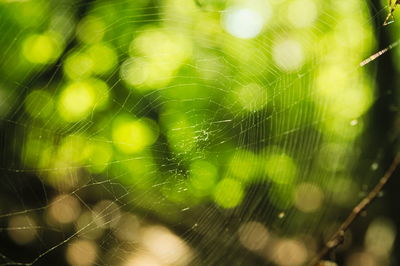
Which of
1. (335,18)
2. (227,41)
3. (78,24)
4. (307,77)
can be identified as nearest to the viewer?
(78,24)

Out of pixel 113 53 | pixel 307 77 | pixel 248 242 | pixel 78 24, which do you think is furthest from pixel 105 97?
pixel 307 77

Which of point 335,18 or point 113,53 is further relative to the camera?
point 335,18

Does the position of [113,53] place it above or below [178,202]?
above

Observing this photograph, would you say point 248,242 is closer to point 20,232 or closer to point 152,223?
point 152,223

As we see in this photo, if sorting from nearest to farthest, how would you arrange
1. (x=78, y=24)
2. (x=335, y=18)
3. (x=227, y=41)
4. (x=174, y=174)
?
(x=174, y=174) → (x=78, y=24) → (x=227, y=41) → (x=335, y=18)

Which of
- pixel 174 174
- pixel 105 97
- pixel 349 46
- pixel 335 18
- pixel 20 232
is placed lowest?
pixel 20 232

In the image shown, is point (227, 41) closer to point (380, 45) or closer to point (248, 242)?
point (380, 45)
